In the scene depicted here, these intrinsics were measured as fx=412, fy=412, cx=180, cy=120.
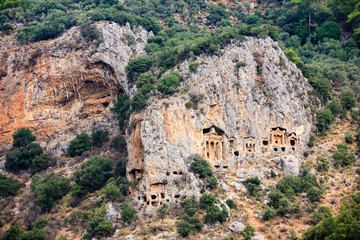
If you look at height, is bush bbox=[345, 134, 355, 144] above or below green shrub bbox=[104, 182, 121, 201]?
above

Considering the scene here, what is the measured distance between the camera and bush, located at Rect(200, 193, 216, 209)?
2082 inches

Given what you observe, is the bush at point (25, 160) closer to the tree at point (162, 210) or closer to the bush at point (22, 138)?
the bush at point (22, 138)

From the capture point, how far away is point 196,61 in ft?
210

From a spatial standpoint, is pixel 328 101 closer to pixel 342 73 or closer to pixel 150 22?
pixel 342 73

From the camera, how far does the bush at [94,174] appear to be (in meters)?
60.0

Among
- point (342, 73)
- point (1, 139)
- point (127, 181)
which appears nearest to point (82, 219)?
point (127, 181)

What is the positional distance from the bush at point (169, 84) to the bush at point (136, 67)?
11438 mm

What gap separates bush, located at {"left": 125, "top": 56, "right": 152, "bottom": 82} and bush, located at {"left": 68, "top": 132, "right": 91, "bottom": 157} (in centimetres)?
Result: 1301

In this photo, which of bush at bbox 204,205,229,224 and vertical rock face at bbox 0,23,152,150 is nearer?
bush at bbox 204,205,229,224

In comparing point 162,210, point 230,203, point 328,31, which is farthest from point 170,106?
point 328,31

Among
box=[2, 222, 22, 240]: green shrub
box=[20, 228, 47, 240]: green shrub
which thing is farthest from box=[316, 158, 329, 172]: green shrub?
box=[2, 222, 22, 240]: green shrub

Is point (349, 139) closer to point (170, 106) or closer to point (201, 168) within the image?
point (201, 168)

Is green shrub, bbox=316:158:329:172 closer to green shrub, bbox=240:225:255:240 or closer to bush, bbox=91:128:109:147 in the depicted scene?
green shrub, bbox=240:225:255:240

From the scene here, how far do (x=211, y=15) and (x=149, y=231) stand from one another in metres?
71.5
